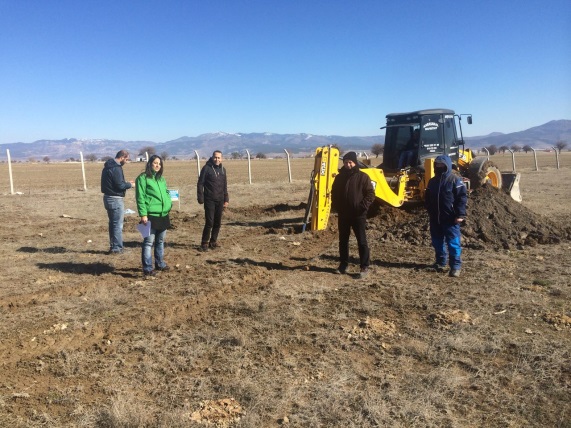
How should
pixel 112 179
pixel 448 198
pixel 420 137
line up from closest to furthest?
pixel 448 198 < pixel 112 179 < pixel 420 137

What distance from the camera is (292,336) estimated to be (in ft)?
15.9

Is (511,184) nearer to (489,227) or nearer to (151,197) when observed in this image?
(489,227)

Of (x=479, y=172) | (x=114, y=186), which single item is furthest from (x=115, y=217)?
(x=479, y=172)

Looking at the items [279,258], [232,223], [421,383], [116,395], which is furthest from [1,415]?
[232,223]

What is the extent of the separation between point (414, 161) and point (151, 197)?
7.11 m

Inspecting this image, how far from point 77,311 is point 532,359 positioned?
4.79m

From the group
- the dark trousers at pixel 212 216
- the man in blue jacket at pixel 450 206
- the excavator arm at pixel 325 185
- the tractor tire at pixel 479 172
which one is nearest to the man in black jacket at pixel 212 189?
the dark trousers at pixel 212 216

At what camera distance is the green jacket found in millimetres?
6820

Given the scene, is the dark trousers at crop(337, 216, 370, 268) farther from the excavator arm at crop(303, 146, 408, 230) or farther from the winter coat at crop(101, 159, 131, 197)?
the winter coat at crop(101, 159, 131, 197)

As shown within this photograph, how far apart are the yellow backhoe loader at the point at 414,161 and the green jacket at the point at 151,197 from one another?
337cm

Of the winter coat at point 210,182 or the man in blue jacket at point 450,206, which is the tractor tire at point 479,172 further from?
the winter coat at point 210,182

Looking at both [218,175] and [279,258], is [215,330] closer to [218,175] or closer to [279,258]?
[279,258]

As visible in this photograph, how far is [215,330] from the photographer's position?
504 centimetres

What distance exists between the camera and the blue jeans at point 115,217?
840cm
